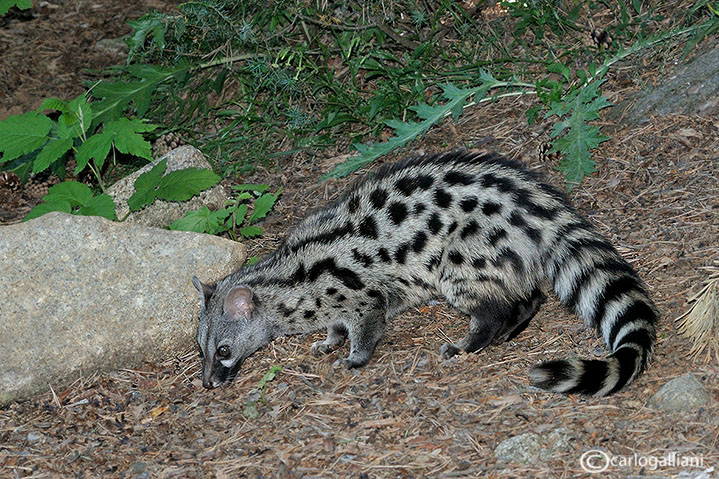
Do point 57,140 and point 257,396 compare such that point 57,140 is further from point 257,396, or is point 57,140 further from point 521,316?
point 521,316

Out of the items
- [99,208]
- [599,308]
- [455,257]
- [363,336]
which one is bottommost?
[363,336]

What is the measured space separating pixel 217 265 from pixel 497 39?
3.76 meters

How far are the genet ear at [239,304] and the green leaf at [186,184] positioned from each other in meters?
1.06

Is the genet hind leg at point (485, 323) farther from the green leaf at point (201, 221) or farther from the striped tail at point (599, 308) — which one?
the green leaf at point (201, 221)

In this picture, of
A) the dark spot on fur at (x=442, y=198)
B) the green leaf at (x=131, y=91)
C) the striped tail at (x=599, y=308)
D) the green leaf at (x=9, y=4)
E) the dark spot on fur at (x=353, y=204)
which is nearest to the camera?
the striped tail at (x=599, y=308)

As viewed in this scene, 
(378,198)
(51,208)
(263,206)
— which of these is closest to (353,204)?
(378,198)

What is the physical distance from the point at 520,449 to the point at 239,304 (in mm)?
2315

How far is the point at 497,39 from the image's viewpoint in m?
8.17

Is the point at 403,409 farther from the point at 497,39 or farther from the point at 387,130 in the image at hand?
Result: the point at 497,39

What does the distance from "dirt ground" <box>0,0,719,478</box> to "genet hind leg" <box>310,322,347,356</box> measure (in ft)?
0.29

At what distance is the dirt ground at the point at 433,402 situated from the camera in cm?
443

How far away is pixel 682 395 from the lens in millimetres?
4473

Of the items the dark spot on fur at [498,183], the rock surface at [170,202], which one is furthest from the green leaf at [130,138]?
the dark spot on fur at [498,183]

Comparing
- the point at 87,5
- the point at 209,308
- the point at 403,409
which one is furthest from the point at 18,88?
the point at 403,409
